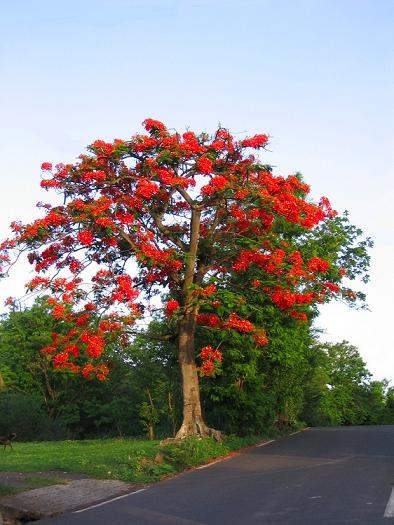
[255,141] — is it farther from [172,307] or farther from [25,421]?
[25,421]

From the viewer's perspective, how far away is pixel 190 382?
20.2 m

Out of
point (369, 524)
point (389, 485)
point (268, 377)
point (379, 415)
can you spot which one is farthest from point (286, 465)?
point (379, 415)

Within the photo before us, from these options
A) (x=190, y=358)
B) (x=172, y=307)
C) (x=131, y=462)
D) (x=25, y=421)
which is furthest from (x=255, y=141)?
(x=25, y=421)

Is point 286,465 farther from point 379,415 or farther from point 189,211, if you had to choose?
point 379,415

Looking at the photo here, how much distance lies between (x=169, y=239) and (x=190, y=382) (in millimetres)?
4684

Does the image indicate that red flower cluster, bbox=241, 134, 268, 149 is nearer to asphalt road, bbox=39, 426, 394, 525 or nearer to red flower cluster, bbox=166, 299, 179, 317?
red flower cluster, bbox=166, 299, 179, 317

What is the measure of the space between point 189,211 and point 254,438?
9115 millimetres

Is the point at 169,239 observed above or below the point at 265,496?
above

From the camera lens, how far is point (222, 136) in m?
19.6

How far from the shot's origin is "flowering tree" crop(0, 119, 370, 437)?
17.9m

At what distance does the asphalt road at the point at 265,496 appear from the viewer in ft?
29.2

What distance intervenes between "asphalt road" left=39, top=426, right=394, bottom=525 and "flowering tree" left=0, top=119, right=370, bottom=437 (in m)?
4.88

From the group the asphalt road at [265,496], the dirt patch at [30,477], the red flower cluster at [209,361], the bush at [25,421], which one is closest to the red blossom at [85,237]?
the red flower cluster at [209,361]

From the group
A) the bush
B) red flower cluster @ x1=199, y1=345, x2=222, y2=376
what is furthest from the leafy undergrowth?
the bush
